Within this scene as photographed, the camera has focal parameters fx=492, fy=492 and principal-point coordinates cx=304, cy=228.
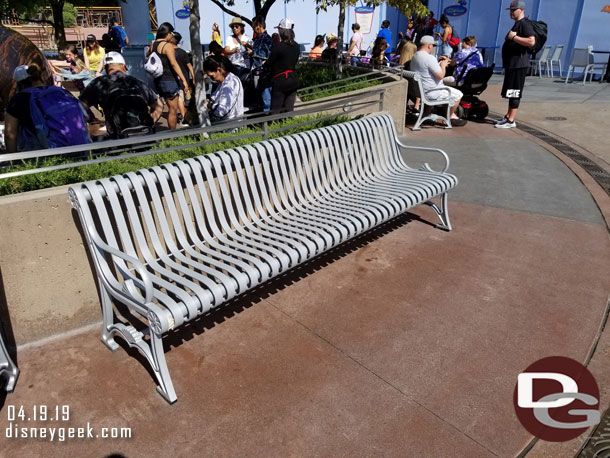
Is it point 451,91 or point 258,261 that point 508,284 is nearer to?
point 258,261

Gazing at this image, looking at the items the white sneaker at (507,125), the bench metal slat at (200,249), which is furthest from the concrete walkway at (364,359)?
the white sneaker at (507,125)

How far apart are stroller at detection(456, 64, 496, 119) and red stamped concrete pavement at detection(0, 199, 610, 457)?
616cm

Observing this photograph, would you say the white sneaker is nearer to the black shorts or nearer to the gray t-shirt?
the black shorts

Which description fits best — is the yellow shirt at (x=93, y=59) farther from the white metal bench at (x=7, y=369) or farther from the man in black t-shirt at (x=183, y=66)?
the white metal bench at (x=7, y=369)

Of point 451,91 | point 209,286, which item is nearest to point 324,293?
point 209,286

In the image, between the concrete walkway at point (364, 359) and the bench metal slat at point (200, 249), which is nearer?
the concrete walkway at point (364, 359)

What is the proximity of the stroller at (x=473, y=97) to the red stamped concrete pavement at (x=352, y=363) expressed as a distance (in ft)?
20.2

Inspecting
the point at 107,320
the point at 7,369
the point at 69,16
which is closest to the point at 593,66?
the point at 107,320

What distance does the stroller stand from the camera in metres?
9.95

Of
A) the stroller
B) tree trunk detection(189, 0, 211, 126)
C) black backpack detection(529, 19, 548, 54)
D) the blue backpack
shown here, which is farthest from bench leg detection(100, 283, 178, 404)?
the stroller

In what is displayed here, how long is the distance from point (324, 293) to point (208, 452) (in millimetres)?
1741

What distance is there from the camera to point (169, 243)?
3.53 meters

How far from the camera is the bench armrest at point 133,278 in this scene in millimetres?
2734

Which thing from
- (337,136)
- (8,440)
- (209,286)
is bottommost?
(8,440)
